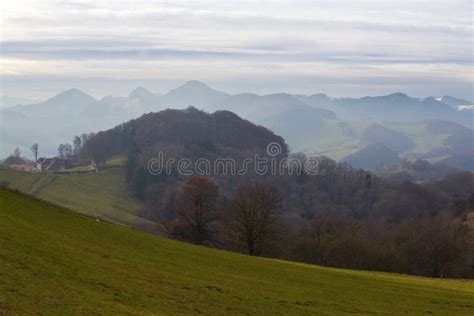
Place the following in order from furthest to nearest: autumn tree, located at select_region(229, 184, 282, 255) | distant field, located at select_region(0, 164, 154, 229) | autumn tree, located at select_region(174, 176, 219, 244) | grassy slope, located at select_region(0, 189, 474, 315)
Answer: distant field, located at select_region(0, 164, 154, 229)
autumn tree, located at select_region(174, 176, 219, 244)
autumn tree, located at select_region(229, 184, 282, 255)
grassy slope, located at select_region(0, 189, 474, 315)

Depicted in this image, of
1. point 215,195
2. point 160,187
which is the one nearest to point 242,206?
point 215,195

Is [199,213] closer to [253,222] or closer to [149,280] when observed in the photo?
[253,222]

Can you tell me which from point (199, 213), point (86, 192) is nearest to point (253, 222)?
point (199, 213)

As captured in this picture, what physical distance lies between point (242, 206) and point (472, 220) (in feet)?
267

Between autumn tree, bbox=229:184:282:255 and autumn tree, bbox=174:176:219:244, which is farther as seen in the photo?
autumn tree, bbox=174:176:219:244

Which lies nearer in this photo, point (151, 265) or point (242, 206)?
point (151, 265)

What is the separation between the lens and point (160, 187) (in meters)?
156

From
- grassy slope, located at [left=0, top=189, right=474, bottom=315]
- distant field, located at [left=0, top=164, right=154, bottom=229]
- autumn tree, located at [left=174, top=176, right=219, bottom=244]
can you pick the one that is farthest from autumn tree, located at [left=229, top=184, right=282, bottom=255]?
distant field, located at [left=0, top=164, right=154, bottom=229]

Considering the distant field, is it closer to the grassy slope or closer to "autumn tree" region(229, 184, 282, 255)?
"autumn tree" region(229, 184, 282, 255)

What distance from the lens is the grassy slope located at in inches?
731

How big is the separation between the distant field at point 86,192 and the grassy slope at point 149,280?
6953cm

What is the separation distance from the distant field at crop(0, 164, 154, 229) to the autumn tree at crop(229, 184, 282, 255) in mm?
42243

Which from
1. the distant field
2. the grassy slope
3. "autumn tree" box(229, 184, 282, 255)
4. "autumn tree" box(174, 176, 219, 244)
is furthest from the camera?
the distant field

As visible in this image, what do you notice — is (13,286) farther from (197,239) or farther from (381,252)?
(381,252)
